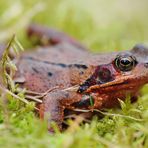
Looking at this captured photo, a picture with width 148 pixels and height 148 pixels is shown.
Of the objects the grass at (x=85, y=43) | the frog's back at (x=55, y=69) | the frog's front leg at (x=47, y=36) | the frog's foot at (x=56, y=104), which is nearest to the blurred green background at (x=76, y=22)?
the grass at (x=85, y=43)

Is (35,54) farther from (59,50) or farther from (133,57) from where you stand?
(133,57)

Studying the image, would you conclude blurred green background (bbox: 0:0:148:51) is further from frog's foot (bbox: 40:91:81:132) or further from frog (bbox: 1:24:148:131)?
frog's foot (bbox: 40:91:81:132)

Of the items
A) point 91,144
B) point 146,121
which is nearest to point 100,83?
point 146,121

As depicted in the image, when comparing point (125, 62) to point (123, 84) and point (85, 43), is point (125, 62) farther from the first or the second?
point (85, 43)

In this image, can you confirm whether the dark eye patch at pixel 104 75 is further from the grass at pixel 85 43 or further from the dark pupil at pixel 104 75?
the grass at pixel 85 43

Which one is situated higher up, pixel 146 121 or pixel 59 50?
pixel 59 50

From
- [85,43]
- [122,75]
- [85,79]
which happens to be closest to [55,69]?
[85,79]
